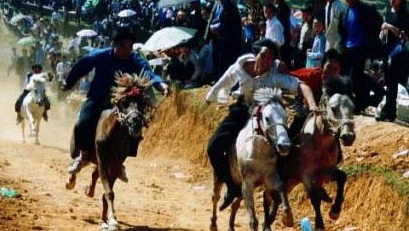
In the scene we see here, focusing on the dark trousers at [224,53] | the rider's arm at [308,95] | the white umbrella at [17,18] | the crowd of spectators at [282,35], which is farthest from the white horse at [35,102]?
the white umbrella at [17,18]

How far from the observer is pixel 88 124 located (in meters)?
13.7

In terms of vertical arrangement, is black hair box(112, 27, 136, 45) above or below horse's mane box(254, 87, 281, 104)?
above

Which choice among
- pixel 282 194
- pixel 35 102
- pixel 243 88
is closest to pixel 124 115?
pixel 243 88

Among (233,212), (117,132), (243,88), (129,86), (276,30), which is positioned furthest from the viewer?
(276,30)

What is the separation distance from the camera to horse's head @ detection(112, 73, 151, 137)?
12445mm

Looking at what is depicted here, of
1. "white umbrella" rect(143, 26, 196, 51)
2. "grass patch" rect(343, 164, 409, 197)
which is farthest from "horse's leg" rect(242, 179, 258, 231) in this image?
"white umbrella" rect(143, 26, 196, 51)

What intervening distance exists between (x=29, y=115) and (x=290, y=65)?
35.0 ft

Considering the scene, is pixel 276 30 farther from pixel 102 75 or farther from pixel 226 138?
pixel 226 138

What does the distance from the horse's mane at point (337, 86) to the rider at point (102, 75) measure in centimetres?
278

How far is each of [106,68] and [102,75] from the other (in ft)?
0.42

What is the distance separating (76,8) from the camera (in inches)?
1820

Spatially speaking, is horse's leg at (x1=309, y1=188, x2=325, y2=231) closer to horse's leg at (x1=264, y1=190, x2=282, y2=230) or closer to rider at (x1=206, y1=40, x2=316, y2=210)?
horse's leg at (x1=264, y1=190, x2=282, y2=230)

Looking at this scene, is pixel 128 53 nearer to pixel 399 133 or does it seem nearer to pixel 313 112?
pixel 313 112

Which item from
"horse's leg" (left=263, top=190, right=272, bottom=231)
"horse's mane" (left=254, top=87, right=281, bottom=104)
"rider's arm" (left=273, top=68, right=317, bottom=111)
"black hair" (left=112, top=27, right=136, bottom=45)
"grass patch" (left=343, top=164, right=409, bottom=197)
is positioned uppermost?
"black hair" (left=112, top=27, right=136, bottom=45)
